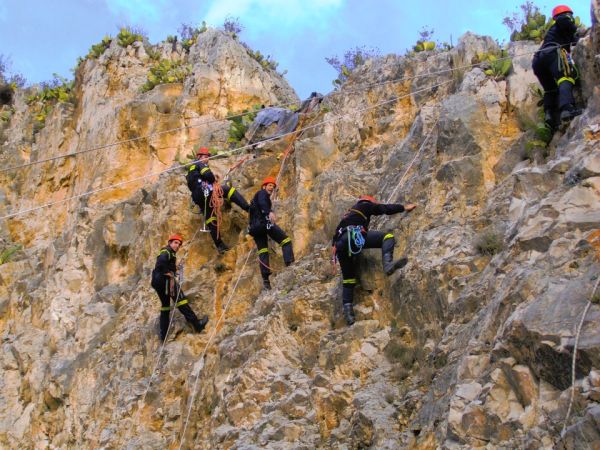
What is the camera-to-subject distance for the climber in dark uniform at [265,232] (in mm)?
11898

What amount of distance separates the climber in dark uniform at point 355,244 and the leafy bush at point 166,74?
1044 cm

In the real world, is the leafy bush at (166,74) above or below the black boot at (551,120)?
above

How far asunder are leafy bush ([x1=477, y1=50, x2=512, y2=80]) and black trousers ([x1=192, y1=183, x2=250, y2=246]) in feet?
14.7

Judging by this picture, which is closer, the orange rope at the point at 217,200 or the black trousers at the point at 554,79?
the black trousers at the point at 554,79

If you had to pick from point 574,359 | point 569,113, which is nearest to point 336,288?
point 569,113

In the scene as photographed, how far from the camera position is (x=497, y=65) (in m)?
11.2

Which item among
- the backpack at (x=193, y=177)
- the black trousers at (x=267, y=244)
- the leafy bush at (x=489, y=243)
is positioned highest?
the backpack at (x=193, y=177)

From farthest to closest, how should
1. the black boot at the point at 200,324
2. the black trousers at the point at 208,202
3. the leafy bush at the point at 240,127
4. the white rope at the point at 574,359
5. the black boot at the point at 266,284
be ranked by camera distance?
the leafy bush at the point at 240,127, the black trousers at the point at 208,202, the black boot at the point at 200,324, the black boot at the point at 266,284, the white rope at the point at 574,359

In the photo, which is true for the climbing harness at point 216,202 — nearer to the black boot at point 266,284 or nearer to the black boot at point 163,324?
the black boot at point 163,324

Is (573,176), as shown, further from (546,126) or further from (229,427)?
(229,427)

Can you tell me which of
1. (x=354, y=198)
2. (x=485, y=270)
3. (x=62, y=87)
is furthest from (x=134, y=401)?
(x=62, y=87)

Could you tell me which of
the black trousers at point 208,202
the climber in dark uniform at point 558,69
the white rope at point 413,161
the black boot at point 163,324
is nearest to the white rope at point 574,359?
the climber in dark uniform at point 558,69

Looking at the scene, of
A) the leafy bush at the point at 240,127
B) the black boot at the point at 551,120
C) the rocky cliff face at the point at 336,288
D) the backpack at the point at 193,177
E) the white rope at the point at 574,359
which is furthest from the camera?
the leafy bush at the point at 240,127

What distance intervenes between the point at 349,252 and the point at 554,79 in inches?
129
